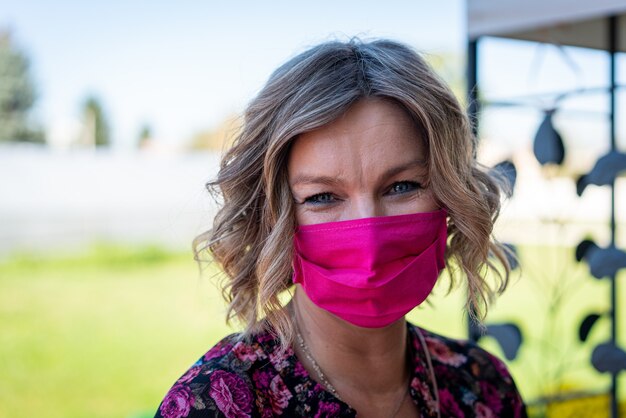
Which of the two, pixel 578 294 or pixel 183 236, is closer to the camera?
pixel 578 294

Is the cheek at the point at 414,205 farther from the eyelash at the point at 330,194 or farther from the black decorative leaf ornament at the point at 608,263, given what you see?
the black decorative leaf ornament at the point at 608,263

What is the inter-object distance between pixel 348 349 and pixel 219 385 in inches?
12.2

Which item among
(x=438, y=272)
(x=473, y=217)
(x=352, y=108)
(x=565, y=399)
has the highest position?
(x=352, y=108)

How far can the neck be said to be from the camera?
1599 millimetres

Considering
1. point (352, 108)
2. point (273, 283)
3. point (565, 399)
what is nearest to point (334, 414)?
point (273, 283)

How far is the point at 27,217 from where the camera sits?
16266 millimetres

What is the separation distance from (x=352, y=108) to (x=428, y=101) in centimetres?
16

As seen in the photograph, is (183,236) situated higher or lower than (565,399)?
lower

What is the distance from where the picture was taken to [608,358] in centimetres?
271

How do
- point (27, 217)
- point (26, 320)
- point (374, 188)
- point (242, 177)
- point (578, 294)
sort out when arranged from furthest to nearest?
point (27, 217) → point (578, 294) → point (26, 320) → point (242, 177) → point (374, 188)

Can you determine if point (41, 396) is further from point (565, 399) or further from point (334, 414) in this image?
point (334, 414)

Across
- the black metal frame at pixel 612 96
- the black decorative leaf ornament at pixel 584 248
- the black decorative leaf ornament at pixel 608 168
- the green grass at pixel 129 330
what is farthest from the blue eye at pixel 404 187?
the green grass at pixel 129 330

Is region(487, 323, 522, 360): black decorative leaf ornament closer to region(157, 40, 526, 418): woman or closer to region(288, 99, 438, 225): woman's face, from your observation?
region(157, 40, 526, 418): woman

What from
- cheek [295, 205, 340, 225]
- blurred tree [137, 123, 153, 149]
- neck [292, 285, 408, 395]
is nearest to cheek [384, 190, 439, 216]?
cheek [295, 205, 340, 225]
